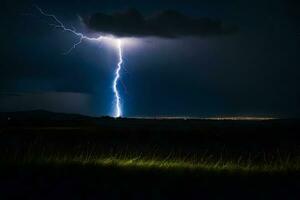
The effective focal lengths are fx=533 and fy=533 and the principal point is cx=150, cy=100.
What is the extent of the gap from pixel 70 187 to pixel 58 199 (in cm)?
54

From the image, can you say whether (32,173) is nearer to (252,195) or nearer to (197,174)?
(197,174)

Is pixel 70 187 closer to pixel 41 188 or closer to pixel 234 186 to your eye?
pixel 41 188

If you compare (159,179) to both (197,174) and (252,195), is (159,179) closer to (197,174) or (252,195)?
(197,174)

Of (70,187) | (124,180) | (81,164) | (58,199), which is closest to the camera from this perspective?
(58,199)

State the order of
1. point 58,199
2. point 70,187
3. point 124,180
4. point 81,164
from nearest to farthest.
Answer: point 58,199 < point 70,187 < point 124,180 < point 81,164

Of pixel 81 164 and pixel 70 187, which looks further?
pixel 81 164

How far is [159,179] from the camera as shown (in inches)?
347

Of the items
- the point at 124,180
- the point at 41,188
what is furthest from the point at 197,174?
the point at 41,188

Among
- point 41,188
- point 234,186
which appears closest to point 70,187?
point 41,188

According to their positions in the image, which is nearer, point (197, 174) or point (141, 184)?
point (141, 184)

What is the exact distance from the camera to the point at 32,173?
909 centimetres

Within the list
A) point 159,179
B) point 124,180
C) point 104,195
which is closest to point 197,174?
point 159,179

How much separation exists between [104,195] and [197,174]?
211 centimetres

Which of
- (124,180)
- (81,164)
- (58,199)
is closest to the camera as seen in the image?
(58,199)
